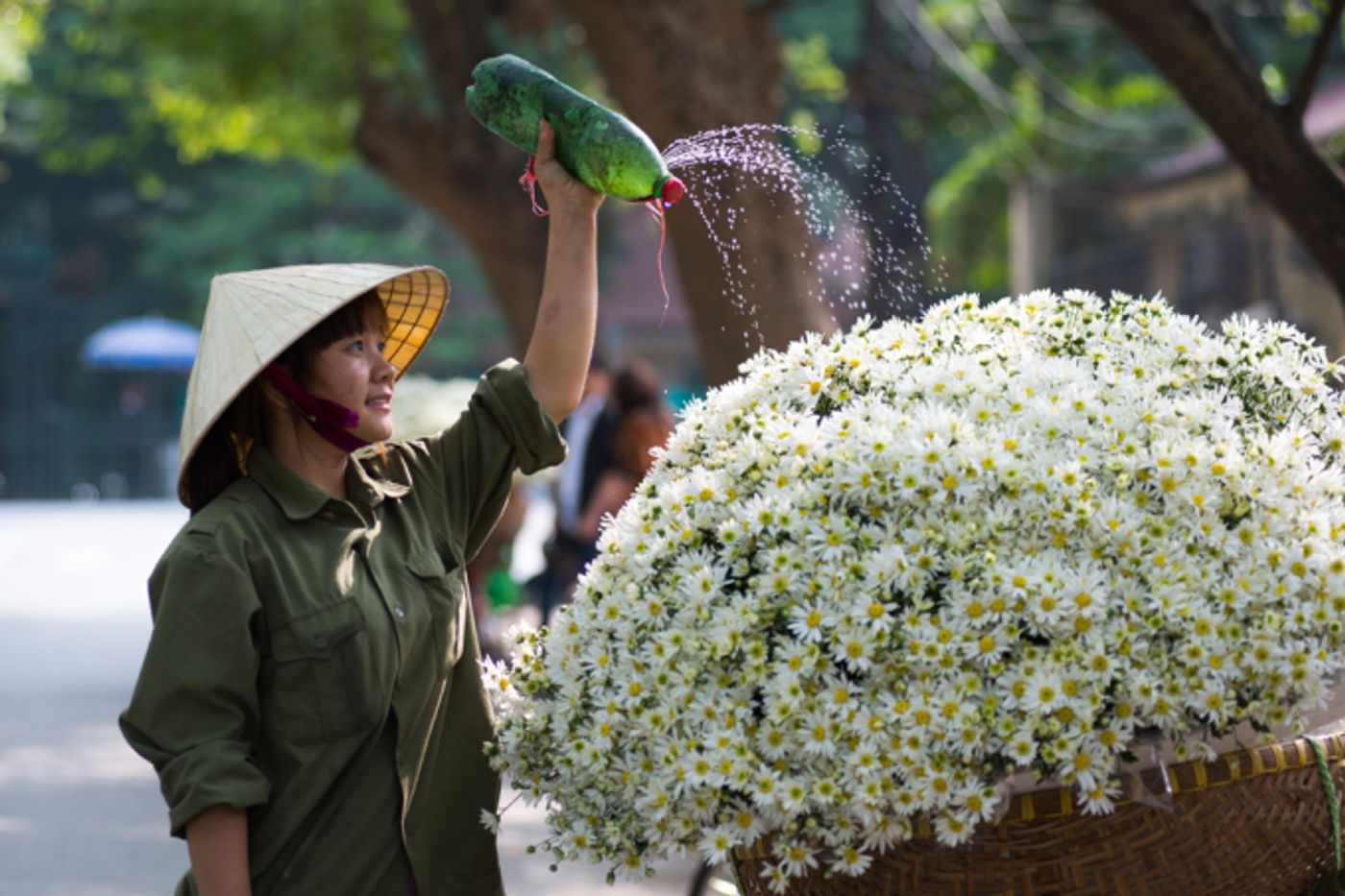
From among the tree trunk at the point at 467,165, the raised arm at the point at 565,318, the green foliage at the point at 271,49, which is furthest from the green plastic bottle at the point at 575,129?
the green foliage at the point at 271,49

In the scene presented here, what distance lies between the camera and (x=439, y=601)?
2.96 metres

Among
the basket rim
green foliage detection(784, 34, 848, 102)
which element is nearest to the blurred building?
green foliage detection(784, 34, 848, 102)

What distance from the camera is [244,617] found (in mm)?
2701

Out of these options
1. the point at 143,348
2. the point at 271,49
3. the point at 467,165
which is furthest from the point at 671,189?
the point at 143,348

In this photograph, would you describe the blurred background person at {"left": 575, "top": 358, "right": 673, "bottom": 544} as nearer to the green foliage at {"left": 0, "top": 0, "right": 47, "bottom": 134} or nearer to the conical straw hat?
the conical straw hat

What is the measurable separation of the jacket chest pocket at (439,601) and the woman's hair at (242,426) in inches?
11.6

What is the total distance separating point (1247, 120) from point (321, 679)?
2635 millimetres

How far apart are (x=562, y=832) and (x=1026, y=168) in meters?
21.4

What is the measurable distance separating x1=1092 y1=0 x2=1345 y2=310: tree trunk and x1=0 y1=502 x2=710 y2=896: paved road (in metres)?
2.36

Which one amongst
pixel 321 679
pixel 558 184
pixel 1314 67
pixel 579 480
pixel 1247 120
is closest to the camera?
pixel 321 679

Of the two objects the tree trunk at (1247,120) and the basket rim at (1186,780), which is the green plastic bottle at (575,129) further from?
the tree trunk at (1247,120)

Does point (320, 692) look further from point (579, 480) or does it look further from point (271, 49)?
point (271, 49)

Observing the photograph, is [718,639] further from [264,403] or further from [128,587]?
[128,587]

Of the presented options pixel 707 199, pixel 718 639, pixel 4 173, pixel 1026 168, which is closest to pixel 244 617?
pixel 718 639
